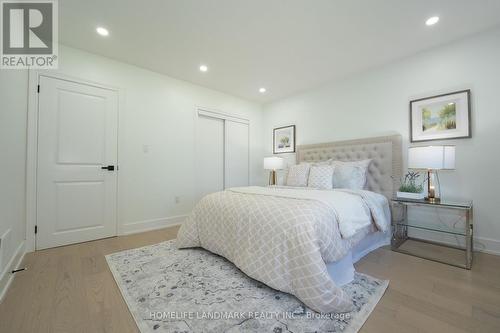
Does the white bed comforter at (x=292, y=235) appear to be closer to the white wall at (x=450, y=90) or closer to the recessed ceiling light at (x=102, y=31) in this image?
the white wall at (x=450, y=90)

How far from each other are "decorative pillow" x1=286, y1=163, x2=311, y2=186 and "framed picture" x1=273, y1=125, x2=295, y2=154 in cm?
103

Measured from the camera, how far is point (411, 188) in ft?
7.91

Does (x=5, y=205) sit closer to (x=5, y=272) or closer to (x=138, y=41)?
(x=5, y=272)

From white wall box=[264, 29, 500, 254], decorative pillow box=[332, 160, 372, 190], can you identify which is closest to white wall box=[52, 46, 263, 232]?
decorative pillow box=[332, 160, 372, 190]

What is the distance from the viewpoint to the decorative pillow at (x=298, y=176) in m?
3.02

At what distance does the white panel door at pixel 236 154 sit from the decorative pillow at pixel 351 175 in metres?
2.12

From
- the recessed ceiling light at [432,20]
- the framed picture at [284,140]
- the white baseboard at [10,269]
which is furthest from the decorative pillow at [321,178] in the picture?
the white baseboard at [10,269]

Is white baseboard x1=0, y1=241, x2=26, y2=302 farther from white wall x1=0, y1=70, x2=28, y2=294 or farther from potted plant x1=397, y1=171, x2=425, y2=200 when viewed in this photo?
potted plant x1=397, y1=171, x2=425, y2=200

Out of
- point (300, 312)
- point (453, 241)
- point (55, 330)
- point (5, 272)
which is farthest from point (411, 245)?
point (5, 272)

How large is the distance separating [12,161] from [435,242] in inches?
182

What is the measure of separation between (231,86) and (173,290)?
3.32 metres

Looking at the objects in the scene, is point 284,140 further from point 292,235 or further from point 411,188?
point 292,235

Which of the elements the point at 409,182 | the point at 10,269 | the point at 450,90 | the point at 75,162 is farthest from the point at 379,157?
the point at 10,269

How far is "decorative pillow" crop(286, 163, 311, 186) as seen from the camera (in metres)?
3.02
